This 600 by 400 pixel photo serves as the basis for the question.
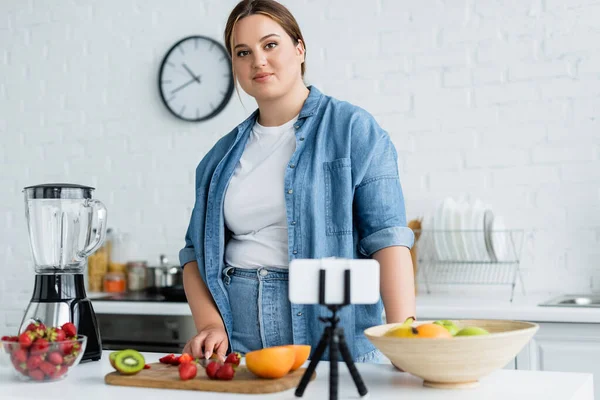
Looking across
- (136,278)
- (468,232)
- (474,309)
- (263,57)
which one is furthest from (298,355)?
(136,278)

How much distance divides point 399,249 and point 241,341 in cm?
43

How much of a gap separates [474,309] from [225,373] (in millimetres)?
1410

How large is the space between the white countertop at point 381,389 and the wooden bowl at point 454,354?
0.03 m

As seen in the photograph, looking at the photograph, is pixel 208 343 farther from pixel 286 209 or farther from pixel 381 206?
pixel 381 206

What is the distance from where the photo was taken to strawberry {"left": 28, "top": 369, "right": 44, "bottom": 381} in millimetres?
1325

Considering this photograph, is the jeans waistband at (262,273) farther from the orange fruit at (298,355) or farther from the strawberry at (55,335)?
the strawberry at (55,335)

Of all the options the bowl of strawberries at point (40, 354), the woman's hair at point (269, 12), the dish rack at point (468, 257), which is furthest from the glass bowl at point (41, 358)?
the dish rack at point (468, 257)

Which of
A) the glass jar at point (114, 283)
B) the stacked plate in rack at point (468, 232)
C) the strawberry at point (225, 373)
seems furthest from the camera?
the glass jar at point (114, 283)

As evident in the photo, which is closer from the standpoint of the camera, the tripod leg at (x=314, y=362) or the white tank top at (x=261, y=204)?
the tripod leg at (x=314, y=362)

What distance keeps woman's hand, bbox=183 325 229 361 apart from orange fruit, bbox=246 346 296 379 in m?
0.33

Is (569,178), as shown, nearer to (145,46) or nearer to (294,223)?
(294,223)

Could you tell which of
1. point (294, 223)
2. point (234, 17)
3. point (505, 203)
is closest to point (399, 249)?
point (294, 223)

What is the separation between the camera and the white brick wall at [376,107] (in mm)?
2871

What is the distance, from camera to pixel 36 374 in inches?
52.2
